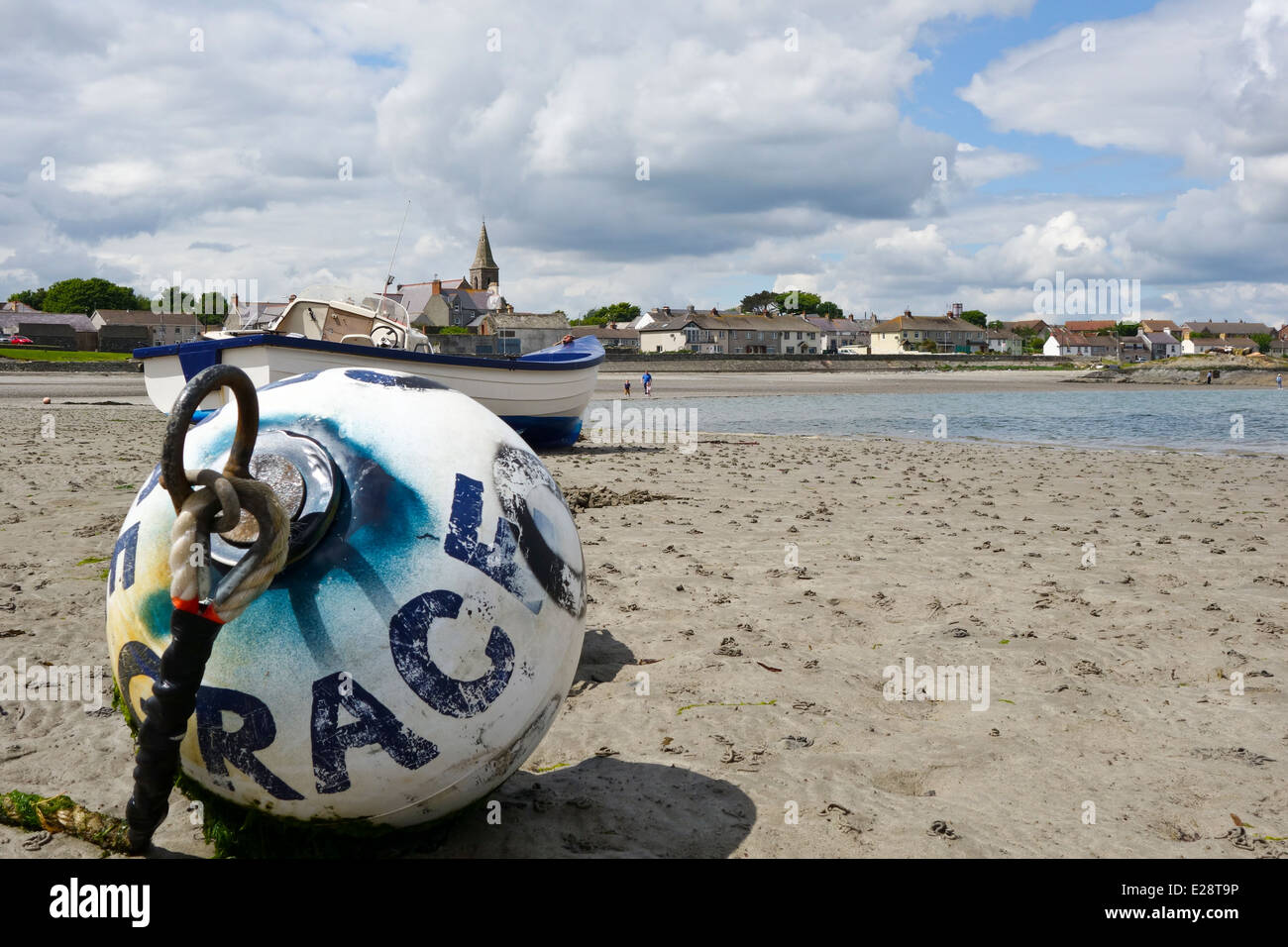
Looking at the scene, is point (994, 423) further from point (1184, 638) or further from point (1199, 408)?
point (1184, 638)

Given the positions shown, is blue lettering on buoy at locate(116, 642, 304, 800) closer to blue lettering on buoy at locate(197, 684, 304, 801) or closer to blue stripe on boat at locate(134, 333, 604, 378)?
blue lettering on buoy at locate(197, 684, 304, 801)

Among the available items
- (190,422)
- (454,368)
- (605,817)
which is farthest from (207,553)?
(454,368)

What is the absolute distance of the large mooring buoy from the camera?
8.41ft

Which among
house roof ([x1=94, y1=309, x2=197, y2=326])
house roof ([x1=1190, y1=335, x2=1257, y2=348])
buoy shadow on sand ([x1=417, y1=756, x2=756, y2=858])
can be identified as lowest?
buoy shadow on sand ([x1=417, y1=756, x2=756, y2=858])

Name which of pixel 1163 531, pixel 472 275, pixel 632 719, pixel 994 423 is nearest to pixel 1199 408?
pixel 994 423

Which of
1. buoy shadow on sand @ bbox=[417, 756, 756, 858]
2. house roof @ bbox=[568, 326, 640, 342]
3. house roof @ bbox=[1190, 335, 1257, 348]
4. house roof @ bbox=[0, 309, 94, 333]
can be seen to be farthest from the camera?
house roof @ bbox=[1190, 335, 1257, 348]

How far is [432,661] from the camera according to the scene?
2.63 meters

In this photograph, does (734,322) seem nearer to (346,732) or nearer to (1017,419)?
(1017,419)

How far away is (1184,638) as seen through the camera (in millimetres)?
5723

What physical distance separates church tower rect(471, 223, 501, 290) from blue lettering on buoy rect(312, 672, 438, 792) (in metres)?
138

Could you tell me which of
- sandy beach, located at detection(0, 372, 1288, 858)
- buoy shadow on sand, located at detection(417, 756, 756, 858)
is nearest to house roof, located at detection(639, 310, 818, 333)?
sandy beach, located at detection(0, 372, 1288, 858)

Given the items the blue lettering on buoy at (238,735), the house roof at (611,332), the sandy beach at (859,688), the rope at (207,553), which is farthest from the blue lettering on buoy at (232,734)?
the house roof at (611,332)
